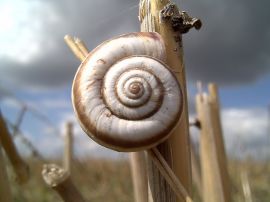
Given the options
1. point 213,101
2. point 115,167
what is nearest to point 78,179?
point 115,167

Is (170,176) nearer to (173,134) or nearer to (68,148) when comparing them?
(173,134)

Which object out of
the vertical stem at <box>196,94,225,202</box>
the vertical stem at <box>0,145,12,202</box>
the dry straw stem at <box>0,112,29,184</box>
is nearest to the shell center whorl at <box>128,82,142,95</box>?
the vertical stem at <box>0,145,12,202</box>

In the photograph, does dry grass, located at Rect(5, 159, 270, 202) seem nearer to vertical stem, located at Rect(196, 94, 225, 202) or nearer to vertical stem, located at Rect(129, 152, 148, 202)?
vertical stem, located at Rect(196, 94, 225, 202)

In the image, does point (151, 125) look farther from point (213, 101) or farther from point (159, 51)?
point (213, 101)

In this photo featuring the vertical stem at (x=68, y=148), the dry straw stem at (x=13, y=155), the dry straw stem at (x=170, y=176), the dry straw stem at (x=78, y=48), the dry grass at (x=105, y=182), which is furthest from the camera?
the dry grass at (x=105, y=182)

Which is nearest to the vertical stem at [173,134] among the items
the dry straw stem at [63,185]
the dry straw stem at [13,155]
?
the dry straw stem at [63,185]

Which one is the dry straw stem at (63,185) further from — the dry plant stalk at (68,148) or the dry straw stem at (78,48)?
the dry plant stalk at (68,148)
